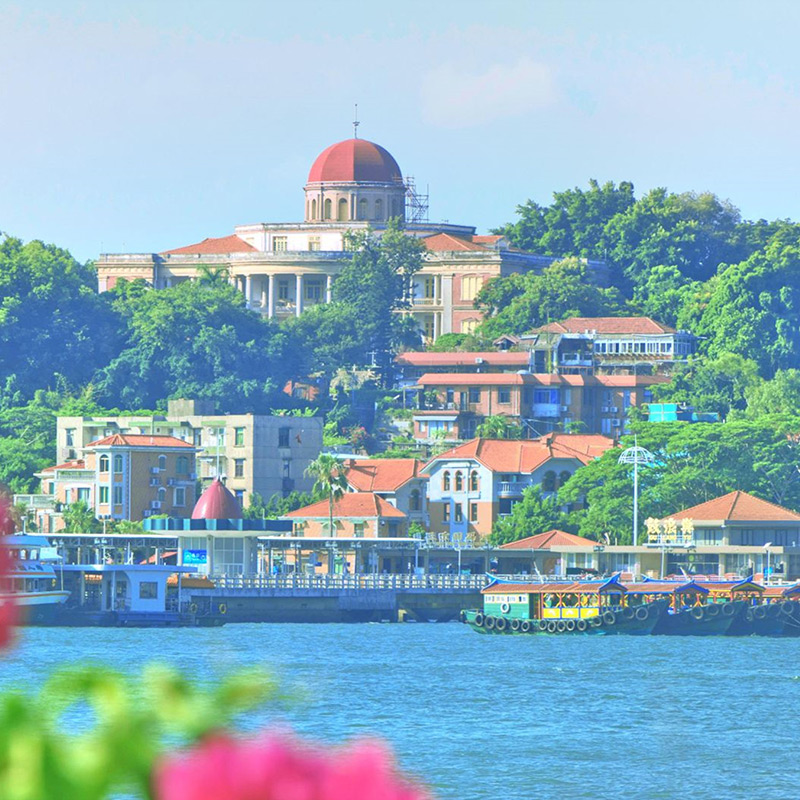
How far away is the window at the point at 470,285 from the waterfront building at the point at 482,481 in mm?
36352

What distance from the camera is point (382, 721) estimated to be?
5431 cm

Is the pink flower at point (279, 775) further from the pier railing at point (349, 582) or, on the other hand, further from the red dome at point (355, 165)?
the red dome at point (355, 165)

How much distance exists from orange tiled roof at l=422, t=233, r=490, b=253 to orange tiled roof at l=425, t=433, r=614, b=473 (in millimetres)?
34916

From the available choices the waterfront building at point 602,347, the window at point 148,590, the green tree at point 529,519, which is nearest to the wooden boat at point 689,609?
the green tree at point 529,519

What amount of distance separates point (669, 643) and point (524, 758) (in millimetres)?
44940

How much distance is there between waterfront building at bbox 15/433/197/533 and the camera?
374ft

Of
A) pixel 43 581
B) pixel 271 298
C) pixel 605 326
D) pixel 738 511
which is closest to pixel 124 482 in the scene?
pixel 43 581

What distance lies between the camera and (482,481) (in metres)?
118

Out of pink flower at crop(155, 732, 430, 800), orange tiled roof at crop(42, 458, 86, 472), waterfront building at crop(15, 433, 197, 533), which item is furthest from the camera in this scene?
orange tiled roof at crop(42, 458, 86, 472)

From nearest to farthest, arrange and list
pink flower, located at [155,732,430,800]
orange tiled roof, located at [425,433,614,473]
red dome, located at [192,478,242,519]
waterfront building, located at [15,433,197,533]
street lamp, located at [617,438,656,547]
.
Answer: pink flower, located at [155,732,430,800], red dome, located at [192,478,242,519], street lamp, located at [617,438,656,547], waterfront building, located at [15,433,197,533], orange tiled roof, located at [425,433,614,473]

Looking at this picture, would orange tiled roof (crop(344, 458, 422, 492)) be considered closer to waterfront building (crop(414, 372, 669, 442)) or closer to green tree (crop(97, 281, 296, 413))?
waterfront building (crop(414, 372, 669, 442))

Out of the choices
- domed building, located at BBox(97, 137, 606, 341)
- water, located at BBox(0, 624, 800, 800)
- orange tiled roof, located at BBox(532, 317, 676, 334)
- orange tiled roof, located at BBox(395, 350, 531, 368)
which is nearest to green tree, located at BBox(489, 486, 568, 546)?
water, located at BBox(0, 624, 800, 800)

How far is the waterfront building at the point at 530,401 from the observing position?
136m

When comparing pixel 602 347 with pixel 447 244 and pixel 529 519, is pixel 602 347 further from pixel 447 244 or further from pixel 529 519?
pixel 529 519
